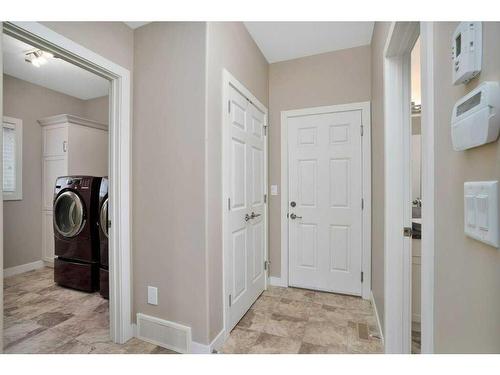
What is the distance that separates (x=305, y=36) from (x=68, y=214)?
3295mm

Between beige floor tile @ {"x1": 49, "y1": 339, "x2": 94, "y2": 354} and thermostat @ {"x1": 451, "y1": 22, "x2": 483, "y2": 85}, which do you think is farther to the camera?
beige floor tile @ {"x1": 49, "y1": 339, "x2": 94, "y2": 354}

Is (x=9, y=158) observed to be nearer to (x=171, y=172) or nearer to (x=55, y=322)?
(x=55, y=322)

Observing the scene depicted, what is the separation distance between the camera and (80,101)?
4008 mm

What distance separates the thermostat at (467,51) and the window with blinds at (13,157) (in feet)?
14.9

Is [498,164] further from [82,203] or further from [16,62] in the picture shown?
[16,62]

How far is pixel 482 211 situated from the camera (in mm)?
500

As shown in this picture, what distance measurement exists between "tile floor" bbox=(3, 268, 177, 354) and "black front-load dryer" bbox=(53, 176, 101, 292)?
0.57 ft

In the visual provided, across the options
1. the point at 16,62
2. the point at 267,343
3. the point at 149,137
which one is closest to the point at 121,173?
the point at 149,137

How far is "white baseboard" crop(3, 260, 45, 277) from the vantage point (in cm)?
317

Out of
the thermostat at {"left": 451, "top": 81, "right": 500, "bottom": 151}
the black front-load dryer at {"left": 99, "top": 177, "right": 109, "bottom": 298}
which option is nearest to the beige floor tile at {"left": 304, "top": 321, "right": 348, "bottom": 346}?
the thermostat at {"left": 451, "top": 81, "right": 500, "bottom": 151}

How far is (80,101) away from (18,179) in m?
1.53

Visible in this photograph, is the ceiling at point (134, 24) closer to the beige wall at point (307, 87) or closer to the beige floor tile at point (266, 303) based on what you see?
the beige wall at point (307, 87)

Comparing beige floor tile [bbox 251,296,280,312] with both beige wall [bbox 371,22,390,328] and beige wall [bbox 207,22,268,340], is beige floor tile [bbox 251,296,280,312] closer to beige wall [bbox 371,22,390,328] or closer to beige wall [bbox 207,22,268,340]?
beige wall [bbox 207,22,268,340]

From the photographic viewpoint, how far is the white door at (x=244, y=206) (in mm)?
1981
